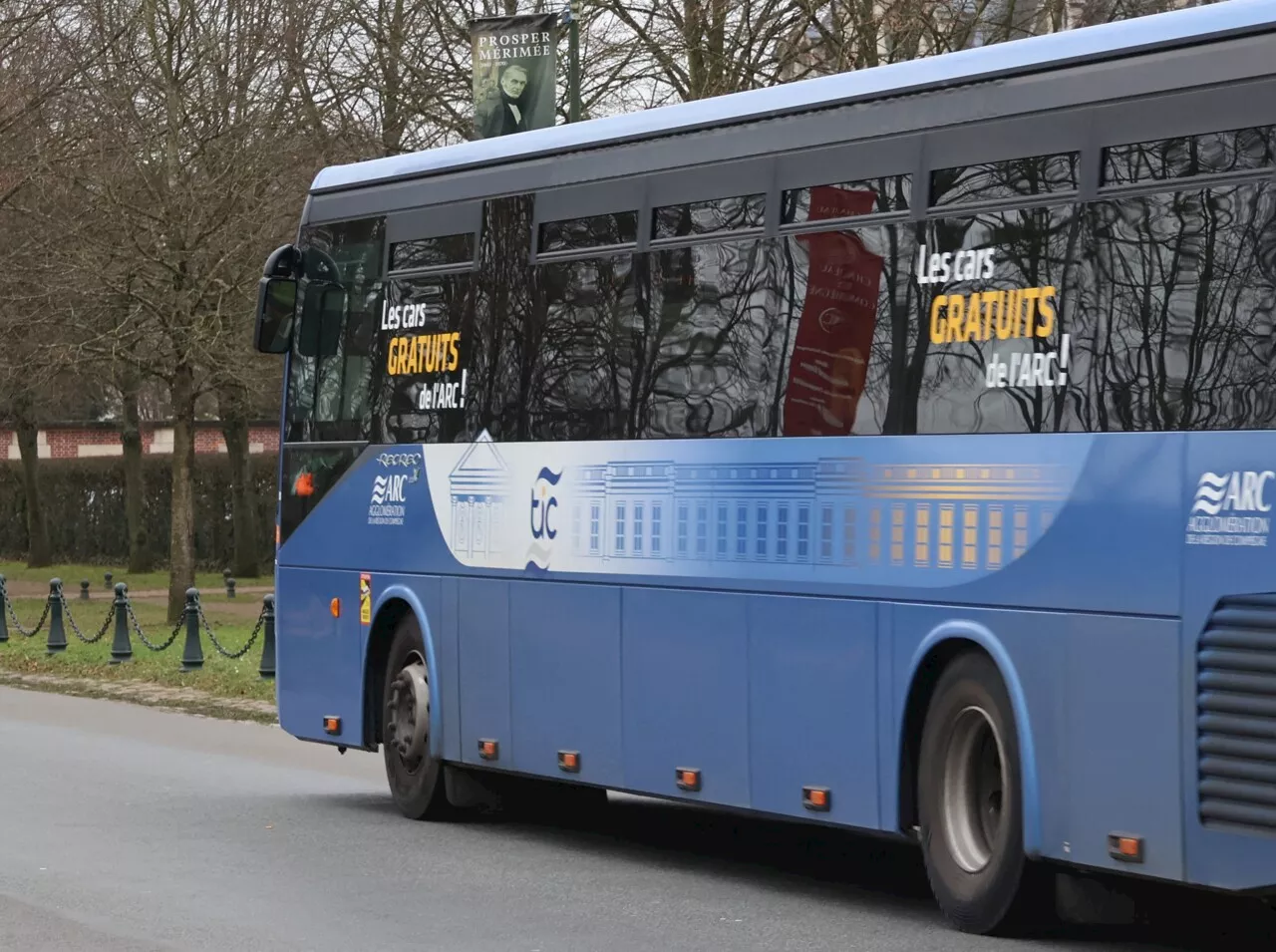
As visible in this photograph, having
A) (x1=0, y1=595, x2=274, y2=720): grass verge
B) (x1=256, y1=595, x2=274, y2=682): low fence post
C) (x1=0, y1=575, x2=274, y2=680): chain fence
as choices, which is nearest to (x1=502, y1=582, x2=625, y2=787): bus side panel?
(x1=0, y1=595, x2=274, y2=720): grass verge

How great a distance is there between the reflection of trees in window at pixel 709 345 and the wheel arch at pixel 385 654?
2332 millimetres

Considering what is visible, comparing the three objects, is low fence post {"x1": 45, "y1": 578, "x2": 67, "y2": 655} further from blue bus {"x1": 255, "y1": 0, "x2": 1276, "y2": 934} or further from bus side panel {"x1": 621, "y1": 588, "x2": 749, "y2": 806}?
bus side panel {"x1": 621, "y1": 588, "x2": 749, "y2": 806}

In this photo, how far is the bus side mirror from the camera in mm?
14281

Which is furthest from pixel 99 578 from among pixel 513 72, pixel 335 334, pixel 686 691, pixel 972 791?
→ pixel 972 791

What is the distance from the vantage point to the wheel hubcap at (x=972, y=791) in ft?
30.1

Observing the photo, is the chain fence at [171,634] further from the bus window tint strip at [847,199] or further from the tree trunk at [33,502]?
the tree trunk at [33,502]

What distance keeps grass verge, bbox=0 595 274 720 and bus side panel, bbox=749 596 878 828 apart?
405 inches

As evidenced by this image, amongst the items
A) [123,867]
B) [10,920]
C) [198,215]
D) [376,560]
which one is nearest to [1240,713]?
[10,920]

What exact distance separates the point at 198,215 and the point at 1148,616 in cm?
2354

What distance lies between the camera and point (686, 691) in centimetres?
1081

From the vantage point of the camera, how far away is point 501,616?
12.3m

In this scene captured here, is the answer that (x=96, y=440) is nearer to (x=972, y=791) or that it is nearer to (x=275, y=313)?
(x=275, y=313)

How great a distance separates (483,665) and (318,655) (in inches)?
77.7

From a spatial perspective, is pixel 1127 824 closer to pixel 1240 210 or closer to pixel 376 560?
pixel 1240 210
